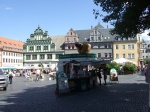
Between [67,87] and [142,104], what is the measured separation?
682cm

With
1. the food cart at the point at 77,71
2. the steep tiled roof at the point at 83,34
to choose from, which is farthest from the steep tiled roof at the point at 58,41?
the food cart at the point at 77,71

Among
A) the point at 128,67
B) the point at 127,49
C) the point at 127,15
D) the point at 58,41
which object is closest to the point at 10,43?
the point at 58,41

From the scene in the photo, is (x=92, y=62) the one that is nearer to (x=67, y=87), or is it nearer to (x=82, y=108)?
(x=67, y=87)

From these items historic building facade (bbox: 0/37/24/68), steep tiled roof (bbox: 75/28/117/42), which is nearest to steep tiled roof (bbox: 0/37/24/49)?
historic building facade (bbox: 0/37/24/68)

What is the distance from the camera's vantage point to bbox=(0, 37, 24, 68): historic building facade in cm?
10225

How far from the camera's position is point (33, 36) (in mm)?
99375

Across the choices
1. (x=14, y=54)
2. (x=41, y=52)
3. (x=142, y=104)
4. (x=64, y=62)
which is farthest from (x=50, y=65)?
(x=142, y=104)

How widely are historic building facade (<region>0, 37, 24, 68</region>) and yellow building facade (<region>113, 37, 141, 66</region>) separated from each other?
33.4m

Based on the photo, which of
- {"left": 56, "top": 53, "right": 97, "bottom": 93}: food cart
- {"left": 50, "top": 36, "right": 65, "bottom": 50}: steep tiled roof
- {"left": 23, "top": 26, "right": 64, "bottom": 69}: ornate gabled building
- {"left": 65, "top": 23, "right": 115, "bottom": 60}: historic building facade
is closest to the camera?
{"left": 56, "top": 53, "right": 97, "bottom": 93}: food cart

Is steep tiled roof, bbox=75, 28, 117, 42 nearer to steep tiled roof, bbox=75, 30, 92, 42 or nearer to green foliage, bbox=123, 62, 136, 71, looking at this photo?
steep tiled roof, bbox=75, 30, 92, 42

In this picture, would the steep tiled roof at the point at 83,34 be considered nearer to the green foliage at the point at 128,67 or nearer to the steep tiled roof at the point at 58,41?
the steep tiled roof at the point at 58,41

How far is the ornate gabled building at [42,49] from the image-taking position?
97.8 meters

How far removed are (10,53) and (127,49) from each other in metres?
42.6

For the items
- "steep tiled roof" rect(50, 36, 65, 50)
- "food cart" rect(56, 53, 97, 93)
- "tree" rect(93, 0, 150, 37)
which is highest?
"steep tiled roof" rect(50, 36, 65, 50)
